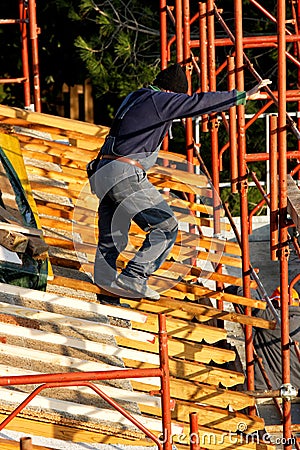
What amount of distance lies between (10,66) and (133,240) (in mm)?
8962

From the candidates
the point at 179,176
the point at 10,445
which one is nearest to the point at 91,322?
the point at 10,445

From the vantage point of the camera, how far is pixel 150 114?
6500 mm

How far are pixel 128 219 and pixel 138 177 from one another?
1.12ft

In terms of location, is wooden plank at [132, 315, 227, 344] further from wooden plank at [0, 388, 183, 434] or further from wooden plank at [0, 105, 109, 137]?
wooden plank at [0, 105, 109, 137]

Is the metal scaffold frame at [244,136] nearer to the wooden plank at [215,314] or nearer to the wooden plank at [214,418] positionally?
the wooden plank at [215,314]

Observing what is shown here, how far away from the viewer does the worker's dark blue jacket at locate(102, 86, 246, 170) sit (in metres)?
6.27

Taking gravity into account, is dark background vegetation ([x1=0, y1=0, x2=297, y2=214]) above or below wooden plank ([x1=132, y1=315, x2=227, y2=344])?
above

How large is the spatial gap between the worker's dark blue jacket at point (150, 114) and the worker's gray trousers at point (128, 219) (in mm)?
120

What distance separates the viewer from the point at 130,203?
263 inches

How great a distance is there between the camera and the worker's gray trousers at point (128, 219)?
6.62 metres

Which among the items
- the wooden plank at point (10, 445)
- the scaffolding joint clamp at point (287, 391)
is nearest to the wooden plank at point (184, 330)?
the scaffolding joint clamp at point (287, 391)

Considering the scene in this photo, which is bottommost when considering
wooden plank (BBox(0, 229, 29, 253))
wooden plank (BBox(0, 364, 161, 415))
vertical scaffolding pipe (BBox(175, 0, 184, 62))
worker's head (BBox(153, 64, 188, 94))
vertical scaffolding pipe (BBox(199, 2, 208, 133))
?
wooden plank (BBox(0, 364, 161, 415))

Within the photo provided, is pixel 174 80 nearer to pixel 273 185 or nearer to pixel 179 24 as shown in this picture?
pixel 273 185

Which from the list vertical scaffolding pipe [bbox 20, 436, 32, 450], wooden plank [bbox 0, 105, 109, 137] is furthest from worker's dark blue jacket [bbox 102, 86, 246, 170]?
wooden plank [bbox 0, 105, 109, 137]
